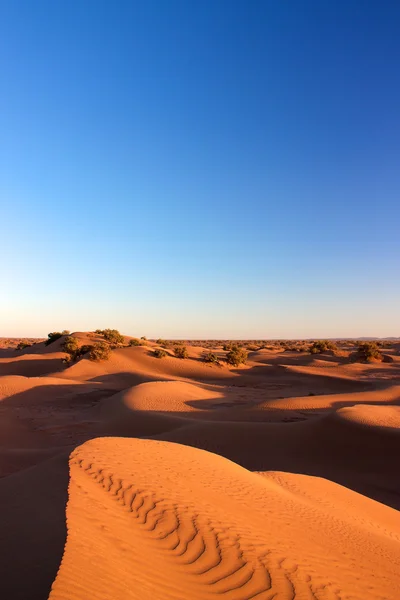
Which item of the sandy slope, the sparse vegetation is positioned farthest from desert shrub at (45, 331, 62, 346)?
the sandy slope

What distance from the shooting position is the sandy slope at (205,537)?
3850mm

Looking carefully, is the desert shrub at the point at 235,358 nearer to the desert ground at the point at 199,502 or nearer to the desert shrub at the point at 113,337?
the desert shrub at the point at 113,337

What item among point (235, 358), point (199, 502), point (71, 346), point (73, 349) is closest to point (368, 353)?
point (235, 358)

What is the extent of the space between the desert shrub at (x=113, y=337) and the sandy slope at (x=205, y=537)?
34.2 meters

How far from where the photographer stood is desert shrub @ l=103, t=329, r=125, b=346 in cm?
4281

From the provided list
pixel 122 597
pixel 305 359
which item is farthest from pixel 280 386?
pixel 122 597

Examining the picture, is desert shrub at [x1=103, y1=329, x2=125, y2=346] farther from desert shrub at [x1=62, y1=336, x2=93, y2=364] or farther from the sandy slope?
the sandy slope

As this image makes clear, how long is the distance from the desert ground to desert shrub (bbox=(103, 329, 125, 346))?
23215 mm

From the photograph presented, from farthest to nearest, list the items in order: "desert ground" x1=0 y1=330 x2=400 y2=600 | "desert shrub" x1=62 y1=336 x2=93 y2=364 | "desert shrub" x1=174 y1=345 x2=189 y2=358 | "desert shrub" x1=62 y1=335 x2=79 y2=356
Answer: "desert shrub" x1=174 y1=345 x2=189 y2=358 < "desert shrub" x1=62 y1=335 x2=79 y2=356 < "desert shrub" x1=62 y1=336 x2=93 y2=364 < "desert ground" x1=0 y1=330 x2=400 y2=600

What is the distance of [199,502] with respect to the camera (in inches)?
245

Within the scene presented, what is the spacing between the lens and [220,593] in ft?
12.6

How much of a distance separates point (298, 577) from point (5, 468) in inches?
335

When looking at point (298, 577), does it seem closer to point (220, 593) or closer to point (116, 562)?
point (220, 593)

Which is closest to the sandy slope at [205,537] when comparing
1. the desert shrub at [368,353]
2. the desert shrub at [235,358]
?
the desert shrub at [235,358]
